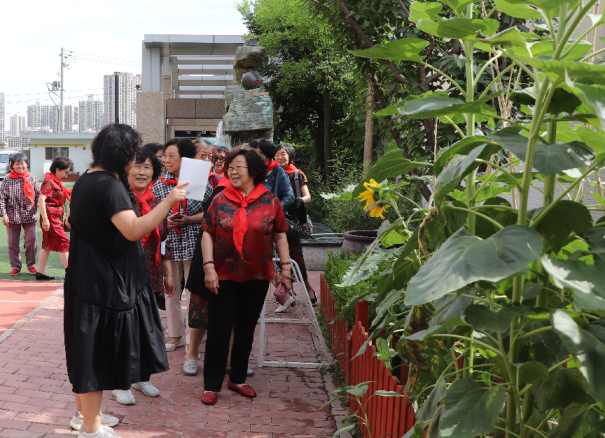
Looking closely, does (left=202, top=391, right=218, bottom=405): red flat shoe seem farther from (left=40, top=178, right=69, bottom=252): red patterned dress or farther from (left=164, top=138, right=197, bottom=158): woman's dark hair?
(left=40, top=178, right=69, bottom=252): red patterned dress

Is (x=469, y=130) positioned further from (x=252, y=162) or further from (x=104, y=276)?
(x=252, y=162)

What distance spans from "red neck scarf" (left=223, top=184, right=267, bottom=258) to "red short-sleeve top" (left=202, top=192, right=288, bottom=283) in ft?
0.09

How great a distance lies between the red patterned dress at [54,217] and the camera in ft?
28.6

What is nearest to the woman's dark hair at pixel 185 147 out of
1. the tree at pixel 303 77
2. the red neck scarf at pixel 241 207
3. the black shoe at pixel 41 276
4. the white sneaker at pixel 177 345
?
the red neck scarf at pixel 241 207

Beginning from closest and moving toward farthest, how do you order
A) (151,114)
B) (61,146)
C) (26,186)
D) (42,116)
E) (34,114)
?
1. (26,186)
2. (151,114)
3. (61,146)
4. (42,116)
5. (34,114)

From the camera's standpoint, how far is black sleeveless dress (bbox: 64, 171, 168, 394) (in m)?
3.32

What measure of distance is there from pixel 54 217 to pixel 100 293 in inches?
235

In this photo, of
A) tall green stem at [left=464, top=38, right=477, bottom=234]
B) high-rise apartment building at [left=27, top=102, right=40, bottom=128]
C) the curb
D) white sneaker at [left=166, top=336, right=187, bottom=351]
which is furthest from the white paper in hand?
high-rise apartment building at [left=27, top=102, right=40, bottom=128]

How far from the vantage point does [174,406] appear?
4.40 meters

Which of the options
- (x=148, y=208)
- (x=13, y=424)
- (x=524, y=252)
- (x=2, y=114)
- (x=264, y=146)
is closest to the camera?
(x=524, y=252)

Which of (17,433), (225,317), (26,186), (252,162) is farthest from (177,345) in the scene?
(26,186)

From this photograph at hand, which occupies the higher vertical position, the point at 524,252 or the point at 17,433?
the point at 524,252

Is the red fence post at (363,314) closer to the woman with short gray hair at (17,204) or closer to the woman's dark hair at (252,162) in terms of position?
the woman's dark hair at (252,162)

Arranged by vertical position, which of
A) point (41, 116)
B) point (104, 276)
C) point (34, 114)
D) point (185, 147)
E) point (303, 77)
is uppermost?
point (34, 114)
